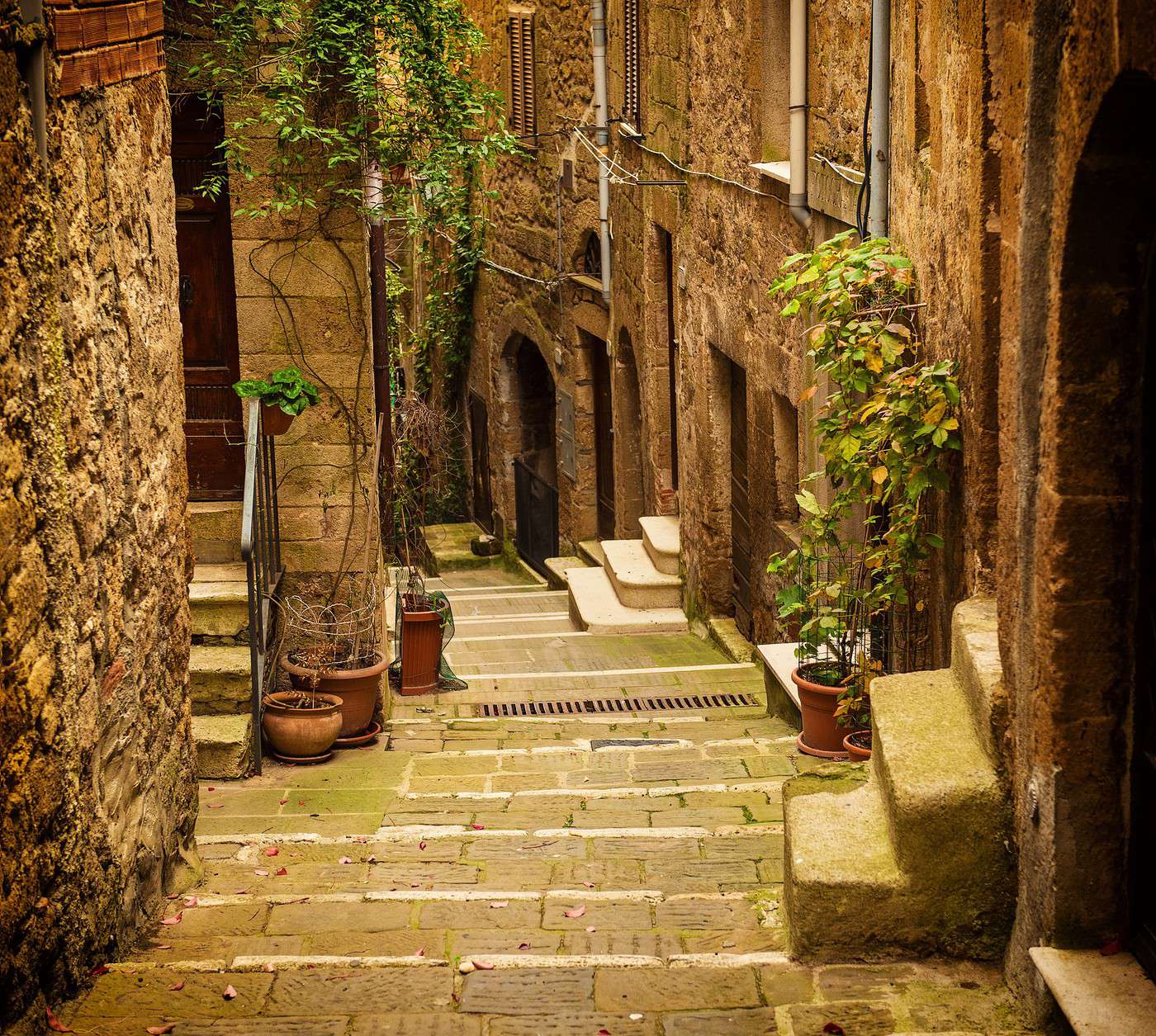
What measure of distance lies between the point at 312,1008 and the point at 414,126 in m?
4.63

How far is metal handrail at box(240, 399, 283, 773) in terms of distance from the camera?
6.32 meters

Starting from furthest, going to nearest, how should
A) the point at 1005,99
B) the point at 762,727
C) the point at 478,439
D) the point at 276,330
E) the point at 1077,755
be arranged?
the point at 478,439, the point at 762,727, the point at 276,330, the point at 1005,99, the point at 1077,755

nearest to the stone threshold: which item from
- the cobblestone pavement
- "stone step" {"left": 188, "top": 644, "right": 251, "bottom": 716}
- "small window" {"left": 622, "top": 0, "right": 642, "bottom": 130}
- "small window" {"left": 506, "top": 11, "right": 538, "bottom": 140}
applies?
the cobblestone pavement

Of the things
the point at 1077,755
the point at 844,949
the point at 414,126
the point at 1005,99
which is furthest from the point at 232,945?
the point at 414,126

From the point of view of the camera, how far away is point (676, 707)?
8.26 metres

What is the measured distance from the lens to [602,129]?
12.5 metres

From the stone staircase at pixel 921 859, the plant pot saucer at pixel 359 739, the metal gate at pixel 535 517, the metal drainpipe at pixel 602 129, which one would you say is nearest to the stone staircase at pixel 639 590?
the metal drainpipe at pixel 602 129

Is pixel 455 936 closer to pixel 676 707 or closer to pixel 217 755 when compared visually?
pixel 217 755

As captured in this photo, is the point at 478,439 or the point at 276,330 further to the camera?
the point at 478,439

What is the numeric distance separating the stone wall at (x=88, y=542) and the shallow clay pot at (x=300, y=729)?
65.1 inches

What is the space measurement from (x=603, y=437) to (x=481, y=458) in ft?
13.7

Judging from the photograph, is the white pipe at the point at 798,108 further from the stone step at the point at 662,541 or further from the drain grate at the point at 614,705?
the stone step at the point at 662,541

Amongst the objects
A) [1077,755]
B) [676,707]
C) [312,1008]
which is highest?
[1077,755]

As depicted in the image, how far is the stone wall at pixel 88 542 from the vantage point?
311 centimetres
